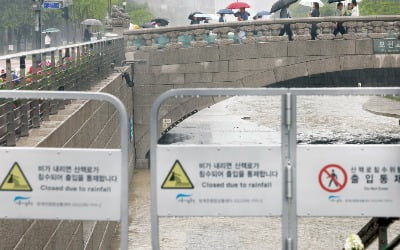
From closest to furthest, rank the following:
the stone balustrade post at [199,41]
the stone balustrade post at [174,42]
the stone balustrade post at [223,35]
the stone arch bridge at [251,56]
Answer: the stone arch bridge at [251,56] < the stone balustrade post at [223,35] < the stone balustrade post at [199,41] < the stone balustrade post at [174,42]

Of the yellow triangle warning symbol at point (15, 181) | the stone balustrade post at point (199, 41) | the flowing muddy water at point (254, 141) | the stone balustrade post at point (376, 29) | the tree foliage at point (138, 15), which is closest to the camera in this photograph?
the yellow triangle warning symbol at point (15, 181)

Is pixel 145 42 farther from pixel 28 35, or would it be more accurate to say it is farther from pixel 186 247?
pixel 28 35

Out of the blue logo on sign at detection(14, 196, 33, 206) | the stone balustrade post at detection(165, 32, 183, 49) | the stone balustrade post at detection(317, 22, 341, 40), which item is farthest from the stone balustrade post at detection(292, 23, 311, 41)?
the blue logo on sign at detection(14, 196, 33, 206)

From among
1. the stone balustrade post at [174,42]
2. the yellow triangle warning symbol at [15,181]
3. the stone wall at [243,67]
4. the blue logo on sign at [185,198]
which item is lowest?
the stone wall at [243,67]

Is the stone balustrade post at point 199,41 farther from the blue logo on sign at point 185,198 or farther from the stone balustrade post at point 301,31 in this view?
the blue logo on sign at point 185,198

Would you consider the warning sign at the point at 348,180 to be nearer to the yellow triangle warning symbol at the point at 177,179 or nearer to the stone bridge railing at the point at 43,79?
the yellow triangle warning symbol at the point at 177,179

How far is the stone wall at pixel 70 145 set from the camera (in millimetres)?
8367

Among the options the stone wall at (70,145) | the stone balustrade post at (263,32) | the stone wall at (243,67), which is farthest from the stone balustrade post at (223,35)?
the stone wall at (70,145)

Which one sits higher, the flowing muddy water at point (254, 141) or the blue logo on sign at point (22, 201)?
the blue logo on sign at point (22, 201)

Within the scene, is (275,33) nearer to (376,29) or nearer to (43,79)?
(376,29)

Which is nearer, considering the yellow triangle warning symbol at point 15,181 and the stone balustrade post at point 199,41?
the yellow triangle warning symbol at point 15,181

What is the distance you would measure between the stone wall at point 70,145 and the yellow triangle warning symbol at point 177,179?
1.83 meters

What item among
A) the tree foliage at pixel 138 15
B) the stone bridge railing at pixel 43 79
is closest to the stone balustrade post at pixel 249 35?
the stone bridge railing at pixel 43 79

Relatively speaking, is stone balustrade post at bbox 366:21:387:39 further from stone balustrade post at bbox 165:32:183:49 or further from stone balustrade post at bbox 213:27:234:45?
stone balustrade post at bbox 165:32:183:49
